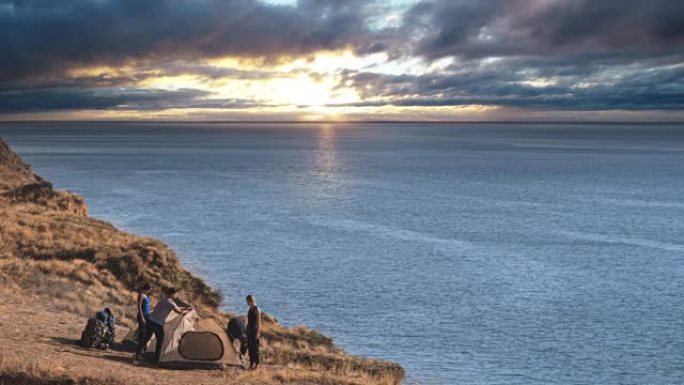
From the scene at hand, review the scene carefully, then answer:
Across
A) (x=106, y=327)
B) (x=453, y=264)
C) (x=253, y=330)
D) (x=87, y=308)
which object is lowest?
Answer: (x=453, y=264)

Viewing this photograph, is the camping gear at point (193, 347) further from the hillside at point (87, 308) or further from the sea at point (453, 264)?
the sea at point (453, 264)

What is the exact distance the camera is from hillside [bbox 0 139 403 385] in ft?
65.0

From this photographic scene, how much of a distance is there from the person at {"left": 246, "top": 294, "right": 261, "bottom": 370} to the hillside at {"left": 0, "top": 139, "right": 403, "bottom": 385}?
0.49 meters

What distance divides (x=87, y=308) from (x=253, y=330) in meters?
12.4

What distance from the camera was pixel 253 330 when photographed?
21.0 m

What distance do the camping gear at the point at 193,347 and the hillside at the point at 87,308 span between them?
1.81 feet

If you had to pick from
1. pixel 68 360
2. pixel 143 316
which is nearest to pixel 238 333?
pixel 143 316

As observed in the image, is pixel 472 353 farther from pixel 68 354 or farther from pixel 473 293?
pixel 68 354

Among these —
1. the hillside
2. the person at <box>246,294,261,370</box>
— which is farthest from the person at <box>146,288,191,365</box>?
the person at <box>246,294,261,370</box>

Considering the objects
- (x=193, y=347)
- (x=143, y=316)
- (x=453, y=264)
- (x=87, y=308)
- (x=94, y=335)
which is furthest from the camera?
(x=453, y=264)

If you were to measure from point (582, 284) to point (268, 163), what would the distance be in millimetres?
136242

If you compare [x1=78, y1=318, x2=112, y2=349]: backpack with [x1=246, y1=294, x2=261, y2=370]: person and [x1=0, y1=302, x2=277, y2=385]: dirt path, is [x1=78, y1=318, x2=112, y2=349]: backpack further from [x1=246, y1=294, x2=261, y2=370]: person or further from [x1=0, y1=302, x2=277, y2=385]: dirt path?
[x1=246, y1=294, x2=261, y2=370]: person

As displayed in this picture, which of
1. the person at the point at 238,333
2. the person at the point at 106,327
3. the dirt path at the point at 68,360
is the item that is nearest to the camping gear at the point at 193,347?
the person at the point at 238,333

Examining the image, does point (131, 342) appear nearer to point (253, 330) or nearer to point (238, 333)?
point (238, 333)
